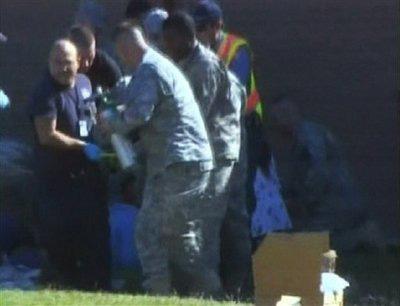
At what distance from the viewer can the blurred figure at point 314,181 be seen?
467 inches

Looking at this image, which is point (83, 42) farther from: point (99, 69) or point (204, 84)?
point (204, 84)

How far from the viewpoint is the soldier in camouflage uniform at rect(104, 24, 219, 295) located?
9234 mm

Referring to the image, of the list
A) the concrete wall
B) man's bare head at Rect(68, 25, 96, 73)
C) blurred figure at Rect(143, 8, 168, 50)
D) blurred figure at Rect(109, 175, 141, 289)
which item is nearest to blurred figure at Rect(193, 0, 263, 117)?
blurred figure at Rect(143, 8, 168, 50)

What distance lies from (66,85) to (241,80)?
142 centimetres

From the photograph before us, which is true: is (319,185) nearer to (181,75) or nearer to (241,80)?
(241,80)

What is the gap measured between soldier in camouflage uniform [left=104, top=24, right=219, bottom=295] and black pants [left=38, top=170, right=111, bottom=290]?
2.18ft

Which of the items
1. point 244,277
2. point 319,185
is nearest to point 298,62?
point 319,185

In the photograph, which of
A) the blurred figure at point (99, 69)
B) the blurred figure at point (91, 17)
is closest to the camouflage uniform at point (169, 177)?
the blurred figure at point (99, 69)

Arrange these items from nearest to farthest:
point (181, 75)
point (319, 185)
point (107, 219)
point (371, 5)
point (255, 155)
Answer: point (181, 75)
point (107, 219)
point (255, 155)
point (319, 185)
point (371, 5)

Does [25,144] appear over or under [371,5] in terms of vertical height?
under

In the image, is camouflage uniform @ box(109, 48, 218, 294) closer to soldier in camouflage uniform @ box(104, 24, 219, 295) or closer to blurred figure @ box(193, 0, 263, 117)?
soldier in camouflage uniform @ box(104, 24, 219, 295)

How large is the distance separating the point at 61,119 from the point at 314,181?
2.69m

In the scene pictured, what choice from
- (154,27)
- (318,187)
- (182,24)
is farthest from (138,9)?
(318,187)

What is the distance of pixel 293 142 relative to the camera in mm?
11953
